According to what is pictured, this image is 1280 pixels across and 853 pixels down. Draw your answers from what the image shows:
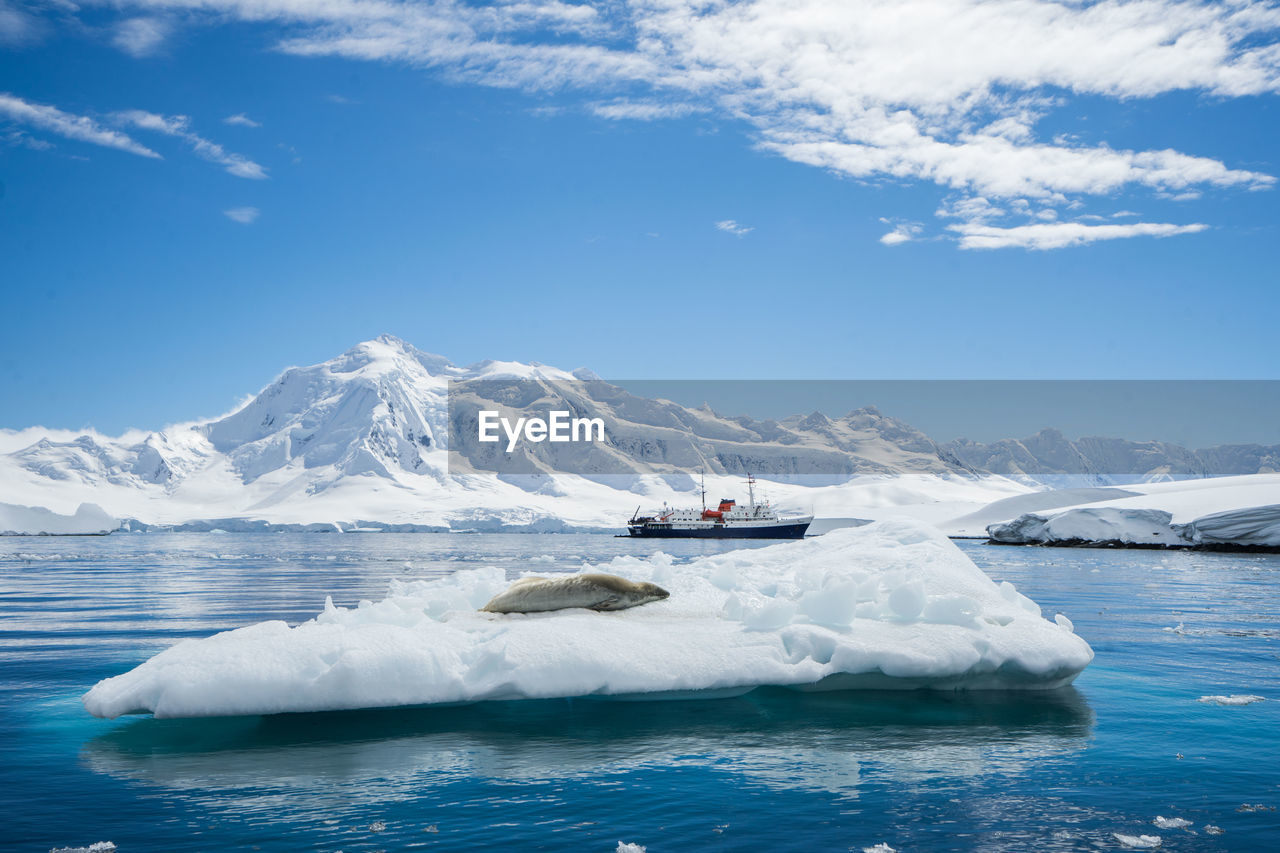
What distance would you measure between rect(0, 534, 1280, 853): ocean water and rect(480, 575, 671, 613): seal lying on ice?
1.68 meters

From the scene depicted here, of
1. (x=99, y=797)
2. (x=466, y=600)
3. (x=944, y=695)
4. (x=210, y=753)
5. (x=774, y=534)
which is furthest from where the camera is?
(x=774, y=534)

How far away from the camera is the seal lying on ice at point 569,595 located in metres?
11.1

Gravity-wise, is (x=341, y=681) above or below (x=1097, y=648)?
above

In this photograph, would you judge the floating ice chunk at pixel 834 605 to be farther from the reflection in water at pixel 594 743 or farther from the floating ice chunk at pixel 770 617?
the reflection in water at pixel 594 743

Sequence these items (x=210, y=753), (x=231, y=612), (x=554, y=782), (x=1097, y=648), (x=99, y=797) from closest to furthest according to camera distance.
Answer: (x=99, y=797)
(x=554, y=782)
(x=210, y=753)
(x=1097, y=648)
(x=231, y=612)

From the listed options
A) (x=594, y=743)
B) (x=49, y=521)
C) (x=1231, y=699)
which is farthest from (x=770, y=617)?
(x=49, y=521)

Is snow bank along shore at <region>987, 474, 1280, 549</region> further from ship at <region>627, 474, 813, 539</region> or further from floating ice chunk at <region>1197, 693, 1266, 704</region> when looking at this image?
floating ice chunk at <region>1197, 693, 1266, 704</region>

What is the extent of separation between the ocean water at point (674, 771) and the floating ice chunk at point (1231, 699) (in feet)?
0.56

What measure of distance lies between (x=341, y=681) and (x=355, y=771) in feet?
3.74

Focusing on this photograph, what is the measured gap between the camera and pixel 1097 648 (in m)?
14.6

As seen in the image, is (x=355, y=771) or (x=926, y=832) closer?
(x=926, y=832)

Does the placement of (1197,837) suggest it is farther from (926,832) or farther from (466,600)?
(466,600)

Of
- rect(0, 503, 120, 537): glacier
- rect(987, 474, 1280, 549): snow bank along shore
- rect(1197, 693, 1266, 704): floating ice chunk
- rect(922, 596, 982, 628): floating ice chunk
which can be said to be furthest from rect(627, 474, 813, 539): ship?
rect(922, 596, 982, 628): floating ice chunk

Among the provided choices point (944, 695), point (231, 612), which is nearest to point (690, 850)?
point (944, 695)
